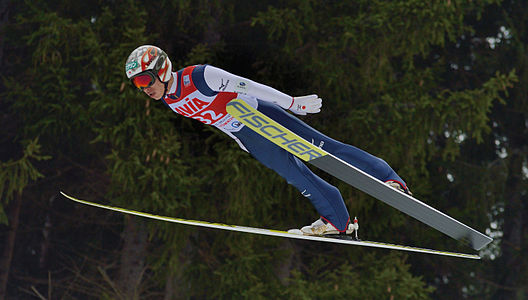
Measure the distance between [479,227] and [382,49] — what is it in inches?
176

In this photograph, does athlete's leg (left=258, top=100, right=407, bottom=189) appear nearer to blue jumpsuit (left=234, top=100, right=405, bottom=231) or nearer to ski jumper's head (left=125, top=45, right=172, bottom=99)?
blue jumpsuit (left=234, top=100, right=405, bottom=231)

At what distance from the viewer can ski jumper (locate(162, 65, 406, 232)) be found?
13.0 feet

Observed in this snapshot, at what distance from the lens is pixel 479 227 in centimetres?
1138

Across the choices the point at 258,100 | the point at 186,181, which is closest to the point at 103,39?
the point at 186,181

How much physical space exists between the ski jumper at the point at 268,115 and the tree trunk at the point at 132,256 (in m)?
5.51

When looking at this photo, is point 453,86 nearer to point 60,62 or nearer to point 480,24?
point 480,24

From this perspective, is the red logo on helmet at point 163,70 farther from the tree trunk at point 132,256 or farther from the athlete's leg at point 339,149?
the tree trunk at point 132,256

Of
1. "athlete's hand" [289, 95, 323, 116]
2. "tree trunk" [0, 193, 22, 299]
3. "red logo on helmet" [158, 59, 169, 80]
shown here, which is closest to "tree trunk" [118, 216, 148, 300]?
"tree trunk" [0, 193, 22, 299]

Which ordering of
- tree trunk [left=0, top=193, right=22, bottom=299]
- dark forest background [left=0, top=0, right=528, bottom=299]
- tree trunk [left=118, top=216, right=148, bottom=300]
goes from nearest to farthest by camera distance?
dark forest background [left=0, top=0, right=528, bottom=299] < tree trunk [left=118, top=216, right=148, bottom=300] < tree trunk [left=0, top=193, right=22, bottom=299]

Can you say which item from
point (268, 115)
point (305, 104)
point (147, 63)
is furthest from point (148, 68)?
point (305, 104)

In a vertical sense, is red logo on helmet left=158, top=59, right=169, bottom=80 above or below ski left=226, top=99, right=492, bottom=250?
above

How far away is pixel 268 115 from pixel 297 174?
481mm

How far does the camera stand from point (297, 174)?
440 centimetres

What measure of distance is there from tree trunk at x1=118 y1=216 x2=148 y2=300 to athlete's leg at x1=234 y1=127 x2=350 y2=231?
5476mm
